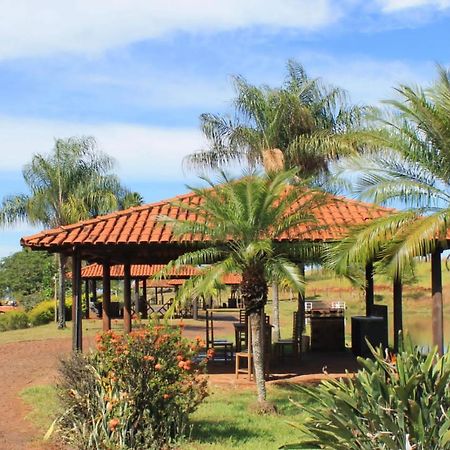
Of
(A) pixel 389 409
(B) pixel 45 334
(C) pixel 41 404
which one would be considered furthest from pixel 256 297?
(B) pixel 45 334

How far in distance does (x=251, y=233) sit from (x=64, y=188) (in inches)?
763

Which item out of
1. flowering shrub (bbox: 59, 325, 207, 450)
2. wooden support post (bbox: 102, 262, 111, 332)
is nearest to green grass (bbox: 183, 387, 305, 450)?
flowering shrub (bbox: 59, 325, 207, 450)

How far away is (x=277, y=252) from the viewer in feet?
39.2

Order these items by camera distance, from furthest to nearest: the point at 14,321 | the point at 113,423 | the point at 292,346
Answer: the point at 14,321, the point at 292,346, the point at 113,423

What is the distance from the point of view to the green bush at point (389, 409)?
5.21 metres

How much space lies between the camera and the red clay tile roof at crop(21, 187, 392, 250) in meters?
13.2

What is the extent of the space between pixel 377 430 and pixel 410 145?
6.78m

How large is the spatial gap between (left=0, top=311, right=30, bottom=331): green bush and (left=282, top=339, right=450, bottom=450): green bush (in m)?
28.5

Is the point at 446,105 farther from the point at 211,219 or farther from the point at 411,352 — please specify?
the point at 411,352

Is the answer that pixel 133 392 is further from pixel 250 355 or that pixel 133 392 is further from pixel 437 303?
pixel 437 303

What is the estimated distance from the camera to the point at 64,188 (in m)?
29.1

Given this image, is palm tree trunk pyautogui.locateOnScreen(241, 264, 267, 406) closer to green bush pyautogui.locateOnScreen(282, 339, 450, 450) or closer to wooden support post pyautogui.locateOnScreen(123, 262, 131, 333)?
wooden support post pyautogui.locateOnScreen(123, 262, 131, 333)

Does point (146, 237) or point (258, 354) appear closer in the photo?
point (258, 354)

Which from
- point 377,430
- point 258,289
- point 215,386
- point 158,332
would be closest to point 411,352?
point 377,430
